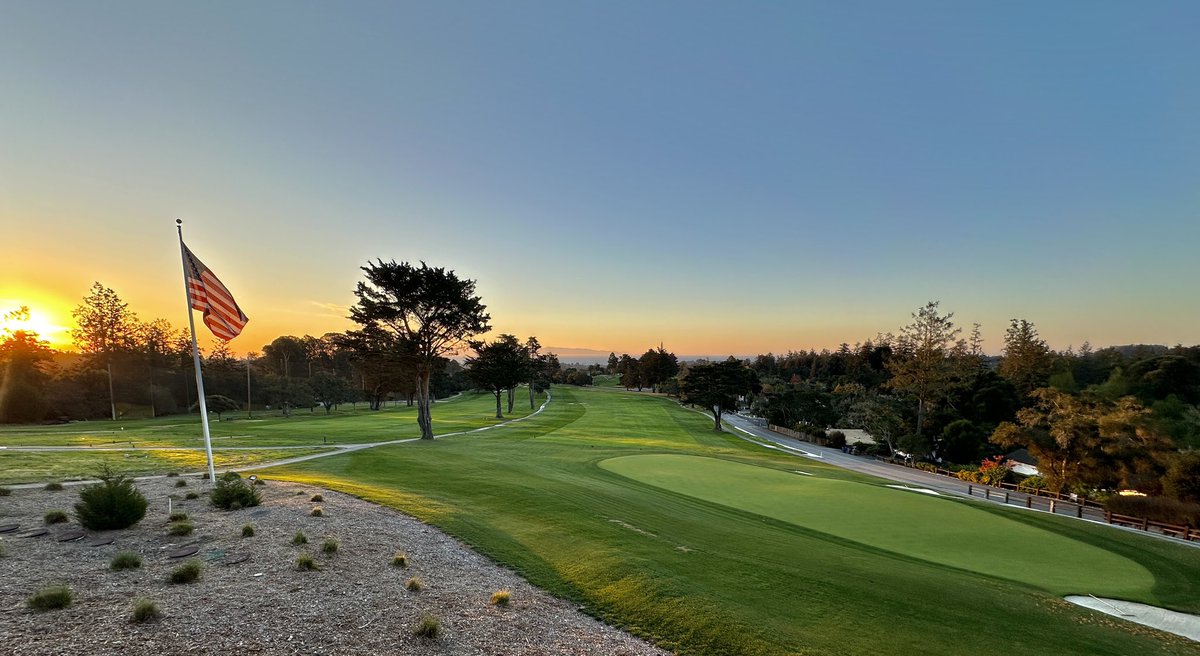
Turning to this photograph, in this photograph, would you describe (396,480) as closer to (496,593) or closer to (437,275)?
(496,593)

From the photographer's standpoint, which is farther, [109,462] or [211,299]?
[109,462]

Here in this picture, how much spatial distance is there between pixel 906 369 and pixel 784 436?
56.4 feet

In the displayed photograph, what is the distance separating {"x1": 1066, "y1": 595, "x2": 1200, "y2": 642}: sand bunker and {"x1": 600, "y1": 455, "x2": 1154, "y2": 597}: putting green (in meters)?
0.46

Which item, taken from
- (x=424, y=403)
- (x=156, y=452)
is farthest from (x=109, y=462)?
(x=424, y=403)

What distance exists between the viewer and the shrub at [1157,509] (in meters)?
21.4

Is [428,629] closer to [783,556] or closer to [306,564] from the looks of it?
[306,564]

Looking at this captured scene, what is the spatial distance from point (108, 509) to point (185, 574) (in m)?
4.32

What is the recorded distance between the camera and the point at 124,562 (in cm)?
745

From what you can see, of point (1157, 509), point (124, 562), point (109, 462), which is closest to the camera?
point (124, 562)

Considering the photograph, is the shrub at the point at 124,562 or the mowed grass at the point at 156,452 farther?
the mowed grass at the point at 156,452

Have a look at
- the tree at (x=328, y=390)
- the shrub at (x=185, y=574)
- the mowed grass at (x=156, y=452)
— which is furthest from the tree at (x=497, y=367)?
the shrub at (x=185, y=574)

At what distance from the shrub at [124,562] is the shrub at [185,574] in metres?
0.94

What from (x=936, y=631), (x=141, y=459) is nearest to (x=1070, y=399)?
(x=936, y=631)

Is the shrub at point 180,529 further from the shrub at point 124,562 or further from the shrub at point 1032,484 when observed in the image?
the shrub at point 1032,484
